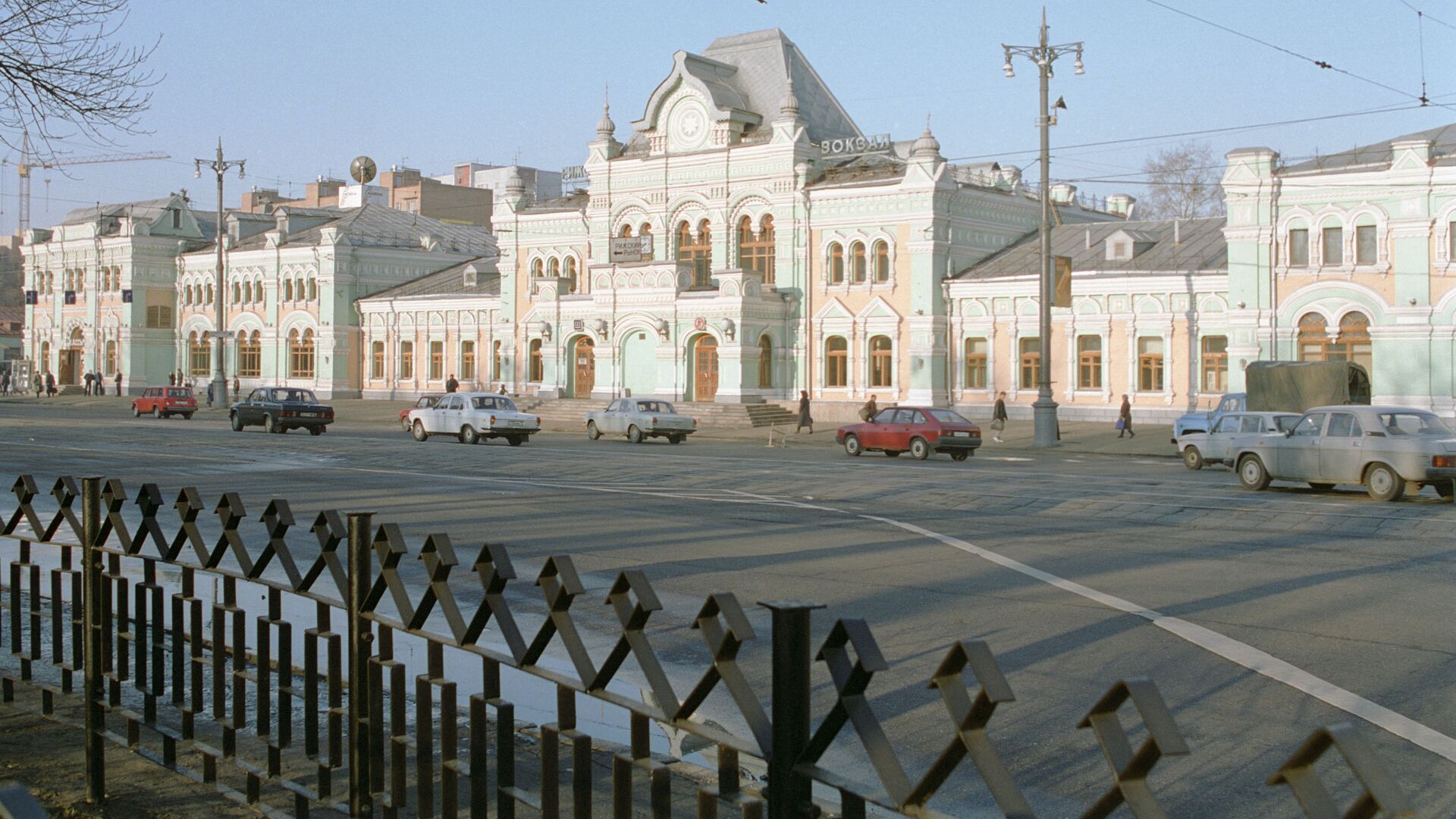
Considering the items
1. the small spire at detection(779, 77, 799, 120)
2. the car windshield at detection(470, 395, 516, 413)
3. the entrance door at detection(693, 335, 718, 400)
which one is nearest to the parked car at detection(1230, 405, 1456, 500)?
the car windshield at detection(470, 395, 516, 413)

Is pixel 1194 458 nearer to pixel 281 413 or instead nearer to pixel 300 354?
pixel 281 413

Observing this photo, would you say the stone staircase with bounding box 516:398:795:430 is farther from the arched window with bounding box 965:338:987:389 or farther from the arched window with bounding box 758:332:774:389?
the arched window with bounding box 965:338:987:389

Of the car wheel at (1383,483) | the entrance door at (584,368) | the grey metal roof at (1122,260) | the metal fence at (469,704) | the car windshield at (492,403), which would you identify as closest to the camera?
the metal fence at (469,704)

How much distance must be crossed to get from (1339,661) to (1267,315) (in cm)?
3767

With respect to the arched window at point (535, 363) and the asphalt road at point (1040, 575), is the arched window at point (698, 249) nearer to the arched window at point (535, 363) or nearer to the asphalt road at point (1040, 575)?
the arched window at point (535, 363)

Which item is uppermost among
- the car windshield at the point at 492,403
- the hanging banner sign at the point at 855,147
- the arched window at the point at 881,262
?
the hanging banner sign at the point at 855,147

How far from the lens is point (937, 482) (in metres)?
23.0

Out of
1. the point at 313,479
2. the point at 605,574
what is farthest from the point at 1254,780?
the point at 313,479

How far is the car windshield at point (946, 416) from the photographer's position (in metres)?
34.1

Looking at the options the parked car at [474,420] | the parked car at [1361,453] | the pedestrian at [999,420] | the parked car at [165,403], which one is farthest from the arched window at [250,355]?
the parked car at [1361,453]

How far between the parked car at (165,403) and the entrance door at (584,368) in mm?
16705

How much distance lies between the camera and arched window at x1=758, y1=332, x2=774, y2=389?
55062 millimetres

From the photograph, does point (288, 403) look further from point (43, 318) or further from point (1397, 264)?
point (43, 318)

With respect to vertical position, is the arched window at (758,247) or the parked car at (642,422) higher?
the arched window at (758,247)
